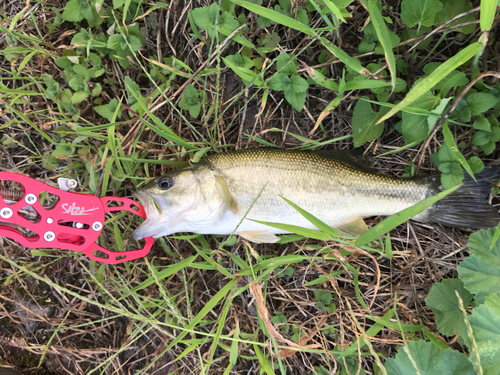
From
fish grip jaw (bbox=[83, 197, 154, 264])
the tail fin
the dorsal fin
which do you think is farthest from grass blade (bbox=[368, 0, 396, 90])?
fish grip jaw (bbox=[83, 197, 154, 264])

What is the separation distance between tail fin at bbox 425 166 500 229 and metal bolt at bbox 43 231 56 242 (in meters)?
2.95

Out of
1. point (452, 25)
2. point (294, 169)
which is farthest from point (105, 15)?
point (452, 25)

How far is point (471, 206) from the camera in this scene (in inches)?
98.4

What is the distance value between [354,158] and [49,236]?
8.15ft

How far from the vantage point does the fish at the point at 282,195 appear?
2477mm

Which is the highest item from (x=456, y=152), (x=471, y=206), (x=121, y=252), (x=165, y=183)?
(x=456, y=152)

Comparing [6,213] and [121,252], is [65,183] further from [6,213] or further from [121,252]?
[121,252]

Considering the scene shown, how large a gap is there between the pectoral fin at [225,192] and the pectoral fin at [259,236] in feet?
0.80

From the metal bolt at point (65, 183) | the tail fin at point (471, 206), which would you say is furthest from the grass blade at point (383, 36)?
the metal bolt at point (65, 183)

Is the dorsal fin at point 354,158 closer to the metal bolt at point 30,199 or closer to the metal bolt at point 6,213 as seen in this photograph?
the metal bolt at point 30,199

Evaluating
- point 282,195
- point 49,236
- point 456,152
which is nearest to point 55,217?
point 49,236

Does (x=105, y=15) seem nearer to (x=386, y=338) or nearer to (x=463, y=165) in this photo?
(x=463, y=165)

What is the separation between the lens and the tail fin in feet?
8.04

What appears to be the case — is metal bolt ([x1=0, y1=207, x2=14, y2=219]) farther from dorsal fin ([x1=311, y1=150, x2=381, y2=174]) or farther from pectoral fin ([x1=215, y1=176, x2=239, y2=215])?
dorsal fin ([x1=311, y1=150, x2=381, y2=174])
